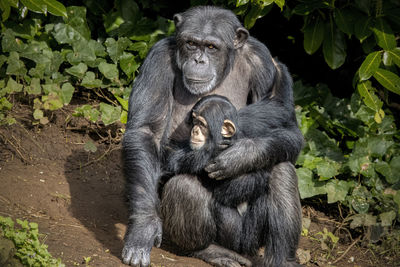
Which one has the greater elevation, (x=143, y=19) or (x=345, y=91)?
(x=143, y=19)

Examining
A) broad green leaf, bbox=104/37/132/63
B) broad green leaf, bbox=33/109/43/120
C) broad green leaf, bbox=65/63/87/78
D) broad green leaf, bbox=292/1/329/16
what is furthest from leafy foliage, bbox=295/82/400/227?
broad green leaf, bbox=33/109/43/120

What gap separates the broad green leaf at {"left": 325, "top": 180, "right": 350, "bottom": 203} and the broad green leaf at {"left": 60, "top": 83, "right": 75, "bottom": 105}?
3.66 metres

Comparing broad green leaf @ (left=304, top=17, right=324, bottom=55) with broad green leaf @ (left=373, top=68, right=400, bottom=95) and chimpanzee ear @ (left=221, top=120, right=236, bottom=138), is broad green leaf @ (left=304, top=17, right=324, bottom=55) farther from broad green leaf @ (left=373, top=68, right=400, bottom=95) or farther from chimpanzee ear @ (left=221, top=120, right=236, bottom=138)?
chimpanzee ear @ (left=221, top=120, right=236, bottom=138)

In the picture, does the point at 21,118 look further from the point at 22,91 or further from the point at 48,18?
the point at 48,18

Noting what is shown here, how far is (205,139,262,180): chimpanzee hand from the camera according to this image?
17.5 feet

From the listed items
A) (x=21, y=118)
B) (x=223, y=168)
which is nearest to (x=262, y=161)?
(x=223, y=168)

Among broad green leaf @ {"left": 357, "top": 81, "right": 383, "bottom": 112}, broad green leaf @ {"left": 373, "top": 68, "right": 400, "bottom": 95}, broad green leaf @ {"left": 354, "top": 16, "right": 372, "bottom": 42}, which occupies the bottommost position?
broad green leaf @ {"left": 357, "top": 81, "right": 383, "bottom": 112}

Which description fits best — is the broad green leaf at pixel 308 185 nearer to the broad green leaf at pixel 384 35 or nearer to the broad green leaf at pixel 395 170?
the broad green leaf at pixel 395 170

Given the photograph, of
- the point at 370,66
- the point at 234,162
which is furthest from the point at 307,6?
the point at 234,162

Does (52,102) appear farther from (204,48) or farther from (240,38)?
(240,38)

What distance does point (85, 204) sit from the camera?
6.50 m

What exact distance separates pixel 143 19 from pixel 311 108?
2.75 m

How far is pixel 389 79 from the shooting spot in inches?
256

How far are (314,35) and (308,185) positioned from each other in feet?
6.32
